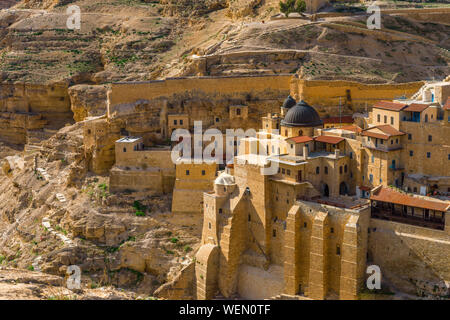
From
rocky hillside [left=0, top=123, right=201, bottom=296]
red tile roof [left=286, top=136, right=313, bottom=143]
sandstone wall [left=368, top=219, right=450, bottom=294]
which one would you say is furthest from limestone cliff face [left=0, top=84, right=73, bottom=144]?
sandstone wall [left=368, top=219, right=450, bottom=294]

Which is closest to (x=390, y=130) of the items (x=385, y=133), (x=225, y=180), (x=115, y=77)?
(x=385, y=133)

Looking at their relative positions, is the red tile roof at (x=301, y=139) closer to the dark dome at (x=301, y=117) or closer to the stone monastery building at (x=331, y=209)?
the stone monastery building at (x=331, y=209)

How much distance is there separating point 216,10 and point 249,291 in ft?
117

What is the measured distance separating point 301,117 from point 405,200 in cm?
955

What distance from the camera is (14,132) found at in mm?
69812

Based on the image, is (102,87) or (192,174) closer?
(192,174)

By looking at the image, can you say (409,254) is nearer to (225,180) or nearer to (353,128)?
(353,128)

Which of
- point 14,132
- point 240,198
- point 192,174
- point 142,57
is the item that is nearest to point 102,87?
point 142,57

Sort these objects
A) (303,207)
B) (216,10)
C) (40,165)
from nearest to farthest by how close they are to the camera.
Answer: (303,207), (40,165), (216,10)

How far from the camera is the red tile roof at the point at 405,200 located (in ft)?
130

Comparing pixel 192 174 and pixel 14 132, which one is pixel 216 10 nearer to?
pixel 14 132

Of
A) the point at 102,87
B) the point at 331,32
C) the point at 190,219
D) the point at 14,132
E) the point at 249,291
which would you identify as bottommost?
the point at 249,291

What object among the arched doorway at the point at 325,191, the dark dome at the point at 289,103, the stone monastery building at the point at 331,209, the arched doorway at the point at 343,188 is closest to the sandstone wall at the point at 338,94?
the dark dome at the point at 289,103

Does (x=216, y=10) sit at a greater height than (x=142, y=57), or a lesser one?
greater
